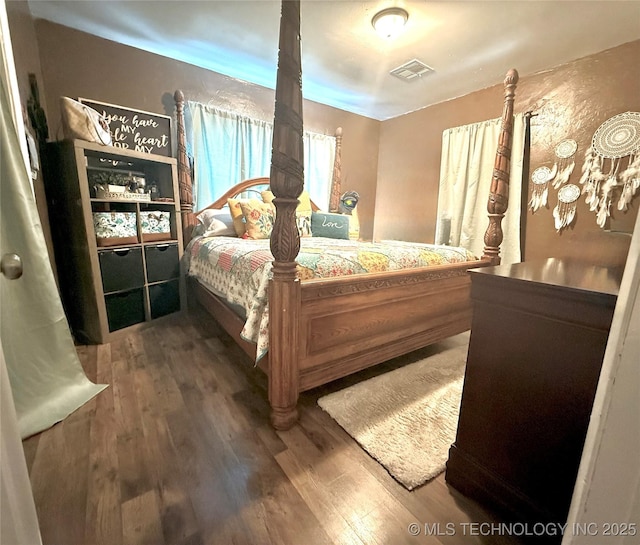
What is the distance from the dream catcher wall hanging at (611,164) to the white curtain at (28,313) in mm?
3853

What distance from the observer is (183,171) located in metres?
2.77

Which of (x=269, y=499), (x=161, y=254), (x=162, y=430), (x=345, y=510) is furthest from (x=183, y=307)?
(x=345, y=510)

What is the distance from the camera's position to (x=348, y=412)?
4.82ft

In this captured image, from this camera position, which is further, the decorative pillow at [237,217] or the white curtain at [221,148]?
the white curtain at [221,148]

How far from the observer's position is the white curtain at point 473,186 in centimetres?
296

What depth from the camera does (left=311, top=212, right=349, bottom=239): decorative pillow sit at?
3.01 m

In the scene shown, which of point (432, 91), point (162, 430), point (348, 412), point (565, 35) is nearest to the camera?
point (162, 430)

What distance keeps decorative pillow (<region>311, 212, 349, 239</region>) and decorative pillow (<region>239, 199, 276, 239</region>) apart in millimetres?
525

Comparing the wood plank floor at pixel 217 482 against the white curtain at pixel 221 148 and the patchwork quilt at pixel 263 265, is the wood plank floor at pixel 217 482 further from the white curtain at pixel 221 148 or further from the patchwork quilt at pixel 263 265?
the white curtain at pixel 221 148

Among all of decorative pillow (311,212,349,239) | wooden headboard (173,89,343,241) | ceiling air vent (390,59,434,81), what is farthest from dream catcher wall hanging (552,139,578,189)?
wooden headboard (173,89,343,241)

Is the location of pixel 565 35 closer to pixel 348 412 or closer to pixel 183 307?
pixel 348 412

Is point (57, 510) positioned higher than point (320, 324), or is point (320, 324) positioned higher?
point (320, 324)

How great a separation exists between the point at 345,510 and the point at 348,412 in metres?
0.50

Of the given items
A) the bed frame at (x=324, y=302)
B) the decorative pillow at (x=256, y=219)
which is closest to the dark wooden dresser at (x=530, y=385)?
the bed frame at (x=324, y=302)
